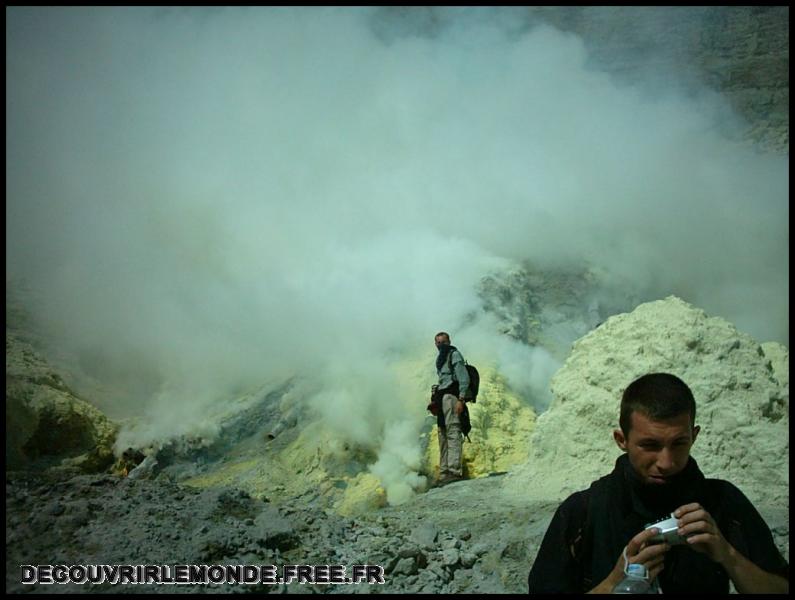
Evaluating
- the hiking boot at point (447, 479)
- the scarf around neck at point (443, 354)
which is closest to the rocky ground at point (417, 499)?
the hiking boot at point (447, 479)

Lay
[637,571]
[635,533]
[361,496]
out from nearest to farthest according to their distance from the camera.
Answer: [637,571], [635,533], [361,496]

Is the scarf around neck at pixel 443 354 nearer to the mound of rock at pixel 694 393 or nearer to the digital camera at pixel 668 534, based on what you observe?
the mound of rock at pixel 694 393

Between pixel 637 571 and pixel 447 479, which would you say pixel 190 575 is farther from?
pixel 447 479

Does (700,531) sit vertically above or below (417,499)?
below

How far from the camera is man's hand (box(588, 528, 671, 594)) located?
5.48 feet

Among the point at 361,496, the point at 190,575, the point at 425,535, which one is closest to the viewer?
the point at 190,575

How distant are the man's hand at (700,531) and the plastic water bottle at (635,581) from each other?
14 centimetres

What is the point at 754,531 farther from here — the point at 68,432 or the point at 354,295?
the point at 354,295

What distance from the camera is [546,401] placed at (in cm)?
852

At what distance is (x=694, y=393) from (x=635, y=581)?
3774 millimetres

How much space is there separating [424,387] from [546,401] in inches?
66.1

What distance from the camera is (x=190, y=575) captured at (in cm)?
282

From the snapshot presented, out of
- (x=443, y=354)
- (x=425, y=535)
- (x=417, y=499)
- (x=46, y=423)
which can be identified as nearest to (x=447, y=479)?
(x=417, y=499)

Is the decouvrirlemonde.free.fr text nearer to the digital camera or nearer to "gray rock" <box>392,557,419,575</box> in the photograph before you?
"gray rock" <box>392,557,419,575</box>
